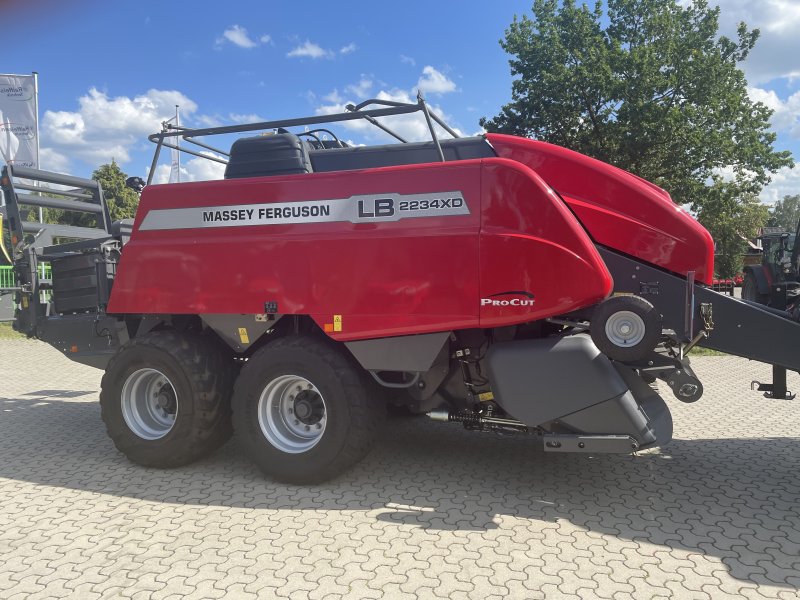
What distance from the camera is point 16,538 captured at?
364 centimetres

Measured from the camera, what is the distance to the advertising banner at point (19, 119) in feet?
54.5

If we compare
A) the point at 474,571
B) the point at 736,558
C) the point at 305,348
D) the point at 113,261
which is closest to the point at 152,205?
the point at 113,261

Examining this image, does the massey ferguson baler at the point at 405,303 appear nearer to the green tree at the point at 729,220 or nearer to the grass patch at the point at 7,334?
the green tree at the point at 729,220

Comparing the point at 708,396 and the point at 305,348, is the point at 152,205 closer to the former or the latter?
the point at 305,348

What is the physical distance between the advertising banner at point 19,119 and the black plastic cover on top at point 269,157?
50.0 ft

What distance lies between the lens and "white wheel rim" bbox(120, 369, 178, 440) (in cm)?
494

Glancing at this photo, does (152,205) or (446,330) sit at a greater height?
(152,205)

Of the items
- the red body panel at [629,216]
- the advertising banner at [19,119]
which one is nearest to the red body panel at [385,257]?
the red body panel at [629,216]

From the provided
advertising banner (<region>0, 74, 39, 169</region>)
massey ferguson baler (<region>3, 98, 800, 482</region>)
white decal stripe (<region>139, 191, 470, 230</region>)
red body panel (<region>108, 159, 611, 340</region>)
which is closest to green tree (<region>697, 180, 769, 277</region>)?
massey ferguson baler (<region>3, 98, 800, 482</region>)

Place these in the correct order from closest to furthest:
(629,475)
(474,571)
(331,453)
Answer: (474,571) → (331,453) → (629,475)

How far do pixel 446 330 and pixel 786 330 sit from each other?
230cm

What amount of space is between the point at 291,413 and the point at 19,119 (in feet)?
55.6

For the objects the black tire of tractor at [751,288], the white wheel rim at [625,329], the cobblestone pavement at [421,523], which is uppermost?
the black tire of tractor at [751,288]

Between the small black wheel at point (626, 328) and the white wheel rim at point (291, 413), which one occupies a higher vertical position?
the small black wheel at point (626, 328)
